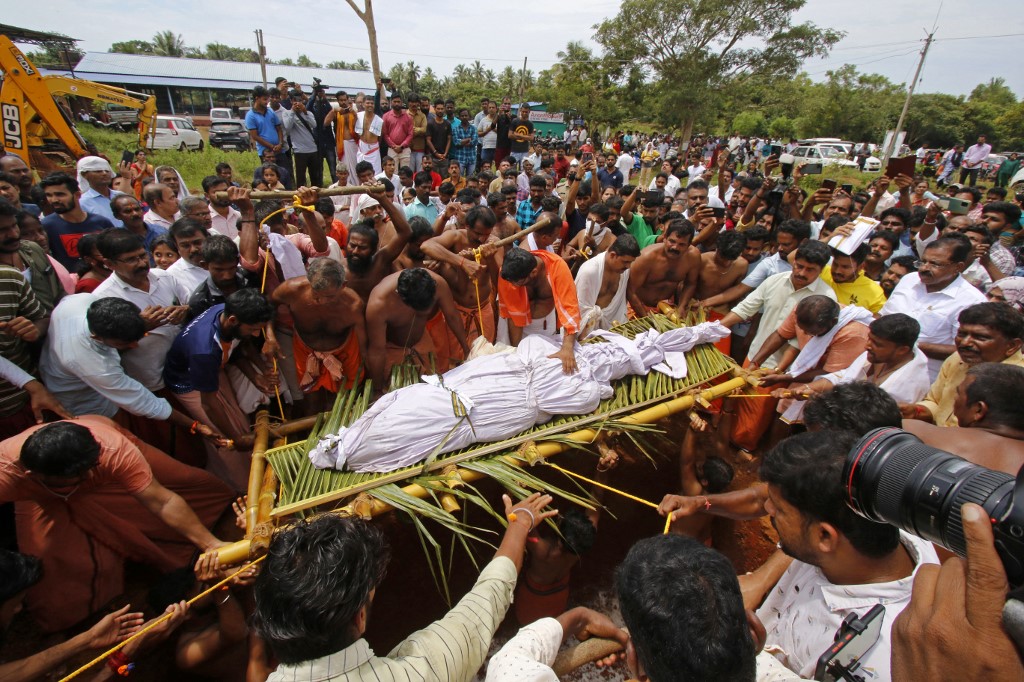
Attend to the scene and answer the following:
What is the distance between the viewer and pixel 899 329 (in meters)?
2.90

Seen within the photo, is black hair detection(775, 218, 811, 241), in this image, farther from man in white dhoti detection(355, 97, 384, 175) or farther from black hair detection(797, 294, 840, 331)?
man in white dhoti detection(355, 97, 384, 175)

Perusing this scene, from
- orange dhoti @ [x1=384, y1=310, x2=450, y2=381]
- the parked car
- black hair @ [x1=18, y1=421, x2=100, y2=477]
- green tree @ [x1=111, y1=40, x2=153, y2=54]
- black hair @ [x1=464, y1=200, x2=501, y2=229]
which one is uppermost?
green tree @ [x1=111, y1=40, x2=153, y2=54]

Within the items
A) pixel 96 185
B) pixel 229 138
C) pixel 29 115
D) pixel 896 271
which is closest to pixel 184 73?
pixel 229 138

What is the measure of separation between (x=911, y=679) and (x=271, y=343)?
11.1ft

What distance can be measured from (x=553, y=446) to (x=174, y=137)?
864 inches

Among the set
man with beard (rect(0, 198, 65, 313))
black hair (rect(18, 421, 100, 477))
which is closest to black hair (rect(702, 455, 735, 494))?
black hair (rect(18, 421, 100, 477))

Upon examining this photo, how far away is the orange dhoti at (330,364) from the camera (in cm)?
352

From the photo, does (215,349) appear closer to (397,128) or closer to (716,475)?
(716,475)

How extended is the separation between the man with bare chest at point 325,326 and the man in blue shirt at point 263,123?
648 centimetres

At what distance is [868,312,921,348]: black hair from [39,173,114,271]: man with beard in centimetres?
615

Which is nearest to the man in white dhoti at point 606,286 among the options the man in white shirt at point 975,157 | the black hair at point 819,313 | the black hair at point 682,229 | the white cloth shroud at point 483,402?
the black hair at point 682,229

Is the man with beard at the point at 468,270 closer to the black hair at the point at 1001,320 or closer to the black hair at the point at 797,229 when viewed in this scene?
the black hair at the point at 797,229

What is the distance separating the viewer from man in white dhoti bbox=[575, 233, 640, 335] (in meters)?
4.42

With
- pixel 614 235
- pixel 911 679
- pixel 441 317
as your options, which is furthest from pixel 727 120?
pixel 911 679
